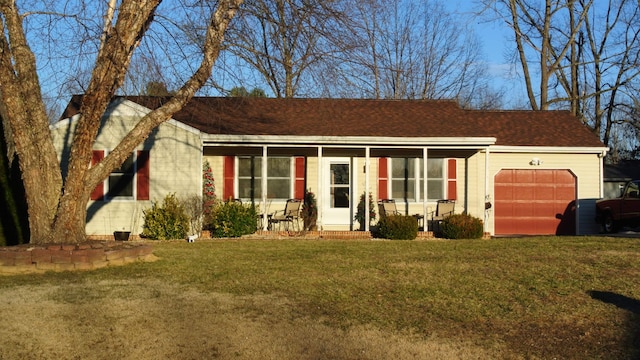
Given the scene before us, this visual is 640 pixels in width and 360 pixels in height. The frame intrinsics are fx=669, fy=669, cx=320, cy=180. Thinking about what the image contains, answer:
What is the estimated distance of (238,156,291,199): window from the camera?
1964 cm

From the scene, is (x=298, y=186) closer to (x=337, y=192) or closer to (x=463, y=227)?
(x=337, y=192)

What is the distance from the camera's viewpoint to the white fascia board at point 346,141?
17.7 metres

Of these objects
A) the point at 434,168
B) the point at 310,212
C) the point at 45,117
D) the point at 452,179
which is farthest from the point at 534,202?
the point at 45,117

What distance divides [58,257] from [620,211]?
16562 mm

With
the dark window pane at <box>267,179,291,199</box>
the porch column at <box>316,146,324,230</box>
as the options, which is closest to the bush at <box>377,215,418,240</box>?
the porch column at <box>316,146,324,230</box>

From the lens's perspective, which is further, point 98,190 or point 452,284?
point 98,190

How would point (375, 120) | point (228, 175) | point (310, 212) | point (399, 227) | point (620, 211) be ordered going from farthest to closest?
point (620, 211) → point (375, 120) → point (228, 175) → point (310, 212) → point (399, 227)

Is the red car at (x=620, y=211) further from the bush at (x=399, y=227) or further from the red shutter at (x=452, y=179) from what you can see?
the bush at (x=399, y=227)

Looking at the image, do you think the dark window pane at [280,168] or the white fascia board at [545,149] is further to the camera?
the white fascia board at [545,149]

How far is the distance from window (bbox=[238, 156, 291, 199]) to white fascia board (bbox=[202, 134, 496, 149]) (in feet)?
6.03

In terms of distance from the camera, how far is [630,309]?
28.0 ft

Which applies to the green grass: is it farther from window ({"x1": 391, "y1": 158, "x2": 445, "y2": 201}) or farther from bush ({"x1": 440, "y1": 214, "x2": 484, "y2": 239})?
window ({"x1": 391, "y1": 158, "x2": 445, "y2": 201})

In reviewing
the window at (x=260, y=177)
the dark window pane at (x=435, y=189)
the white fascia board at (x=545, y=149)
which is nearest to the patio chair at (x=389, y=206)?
the dark window pane at (x=435, y=189)

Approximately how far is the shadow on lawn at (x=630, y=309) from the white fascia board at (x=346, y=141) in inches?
353
